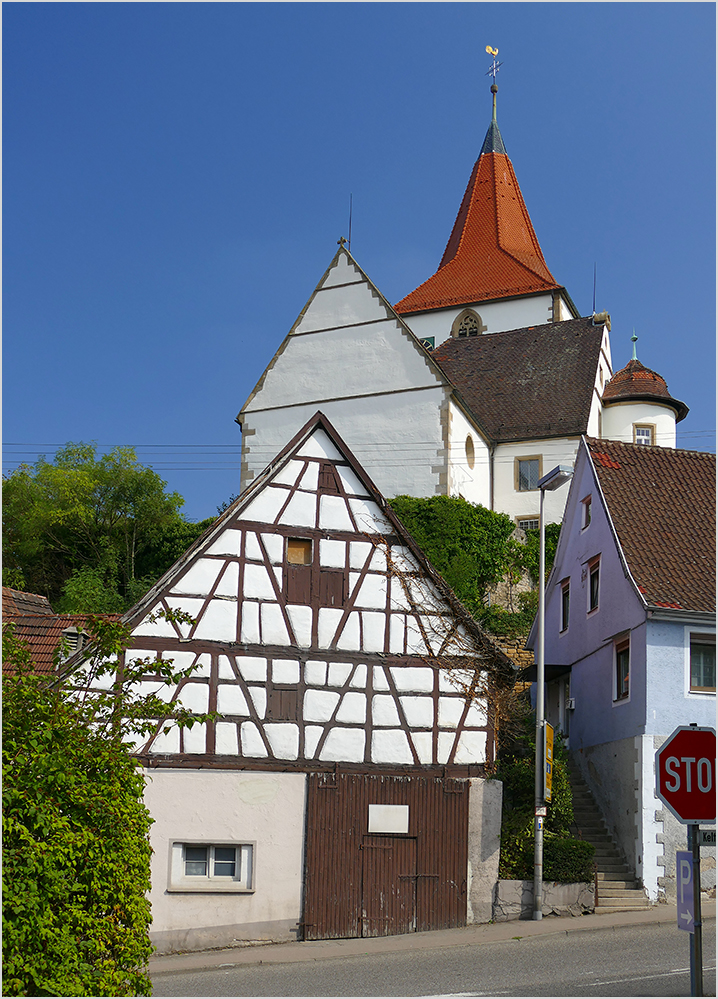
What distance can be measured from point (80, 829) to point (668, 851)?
13.1 meters

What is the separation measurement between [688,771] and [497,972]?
5595 millimetres

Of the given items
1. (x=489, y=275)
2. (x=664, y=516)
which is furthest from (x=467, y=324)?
(x=664, y=516)

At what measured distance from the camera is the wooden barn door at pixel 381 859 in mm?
16703

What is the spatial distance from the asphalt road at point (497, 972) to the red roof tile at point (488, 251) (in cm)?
4327

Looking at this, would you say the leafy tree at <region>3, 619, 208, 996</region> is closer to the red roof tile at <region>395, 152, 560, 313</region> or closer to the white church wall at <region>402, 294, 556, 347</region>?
the white church wall at <region>402, 294, 556, 347</region>

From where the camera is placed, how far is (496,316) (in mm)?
55750

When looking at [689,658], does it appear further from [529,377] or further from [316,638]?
[529,377]

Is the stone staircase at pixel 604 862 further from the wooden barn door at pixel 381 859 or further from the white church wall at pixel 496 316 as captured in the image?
the white church wall at pixel 496 316

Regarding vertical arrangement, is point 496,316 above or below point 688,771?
above

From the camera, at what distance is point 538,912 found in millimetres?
17234

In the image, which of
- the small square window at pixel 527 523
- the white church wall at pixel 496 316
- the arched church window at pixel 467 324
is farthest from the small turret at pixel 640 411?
the arched church window at pixel 467 324

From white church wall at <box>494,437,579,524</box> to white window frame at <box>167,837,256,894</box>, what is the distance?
22.5 meters

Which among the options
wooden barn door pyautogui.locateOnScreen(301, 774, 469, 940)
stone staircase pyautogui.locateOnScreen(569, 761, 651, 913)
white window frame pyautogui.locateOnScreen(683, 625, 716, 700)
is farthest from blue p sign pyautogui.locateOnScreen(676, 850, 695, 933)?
white window frame pyautogui.locateOnScreen(683, 625, 716, 700)

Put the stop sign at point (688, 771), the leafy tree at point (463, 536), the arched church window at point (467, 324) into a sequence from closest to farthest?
1. the stop sign at point (688, 771)
2. the leafy tree at point (463, 536)
3. the arched church window at point (467, 324)
